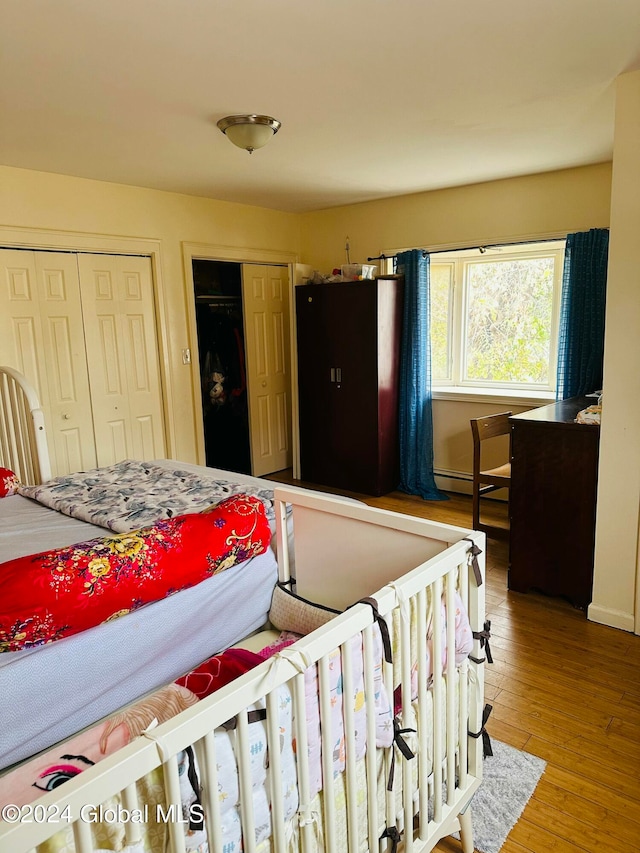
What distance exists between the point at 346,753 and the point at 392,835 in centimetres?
35

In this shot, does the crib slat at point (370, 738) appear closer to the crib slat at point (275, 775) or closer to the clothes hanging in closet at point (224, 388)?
the crib slat at point (275, 775)

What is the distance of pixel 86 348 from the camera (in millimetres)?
3957

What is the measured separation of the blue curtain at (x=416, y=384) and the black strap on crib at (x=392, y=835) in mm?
3399

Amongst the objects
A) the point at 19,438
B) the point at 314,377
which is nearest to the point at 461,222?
the point at 314,377

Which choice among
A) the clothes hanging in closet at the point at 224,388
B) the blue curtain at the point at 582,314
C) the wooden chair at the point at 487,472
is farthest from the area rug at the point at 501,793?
the clothes hanging in closet at the point at 224,388

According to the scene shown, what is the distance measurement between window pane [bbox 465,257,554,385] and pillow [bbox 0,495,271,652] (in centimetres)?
329

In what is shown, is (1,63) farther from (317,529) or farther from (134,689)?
(134,689)

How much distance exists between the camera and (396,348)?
4.70 meters

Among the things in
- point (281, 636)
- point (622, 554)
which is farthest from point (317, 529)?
point (622, 554)

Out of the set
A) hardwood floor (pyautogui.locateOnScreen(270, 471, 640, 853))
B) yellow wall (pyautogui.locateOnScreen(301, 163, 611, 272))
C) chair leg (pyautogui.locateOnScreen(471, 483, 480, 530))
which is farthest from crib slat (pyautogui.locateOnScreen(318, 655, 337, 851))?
yellow wall (pyautogui.locateOnScreen(301, 163, 611, 272))

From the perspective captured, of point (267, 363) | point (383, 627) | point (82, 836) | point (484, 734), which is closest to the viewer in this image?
point (82, 836)

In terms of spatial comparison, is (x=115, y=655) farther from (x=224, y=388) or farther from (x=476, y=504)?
(x=224, y=388)

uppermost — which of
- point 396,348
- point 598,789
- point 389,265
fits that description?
point 389,265

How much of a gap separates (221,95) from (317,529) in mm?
1911
